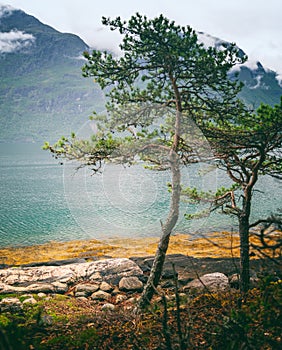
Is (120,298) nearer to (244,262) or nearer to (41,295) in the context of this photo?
(41,295)

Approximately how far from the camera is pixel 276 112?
6023mm

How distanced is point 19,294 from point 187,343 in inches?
311

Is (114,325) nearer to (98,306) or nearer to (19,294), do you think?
(98,306)

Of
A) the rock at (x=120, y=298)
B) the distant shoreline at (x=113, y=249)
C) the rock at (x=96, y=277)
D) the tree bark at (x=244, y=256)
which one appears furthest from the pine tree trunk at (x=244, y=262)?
the distant shoreline at (x=113, y=249)

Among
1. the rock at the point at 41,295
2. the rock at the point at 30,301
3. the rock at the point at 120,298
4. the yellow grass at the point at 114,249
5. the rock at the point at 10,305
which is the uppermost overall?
the rock at the point at 10,305

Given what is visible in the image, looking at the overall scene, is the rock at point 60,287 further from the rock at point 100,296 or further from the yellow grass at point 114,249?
the yellow grass at point 114,249

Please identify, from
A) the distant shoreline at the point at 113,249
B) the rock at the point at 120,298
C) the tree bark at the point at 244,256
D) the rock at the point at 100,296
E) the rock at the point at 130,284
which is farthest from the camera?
the distant shoreline at the point at 113,249

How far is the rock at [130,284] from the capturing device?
34.8 feet

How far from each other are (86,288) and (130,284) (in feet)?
4.58

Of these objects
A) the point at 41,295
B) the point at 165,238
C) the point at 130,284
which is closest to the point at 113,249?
the point at 130,284

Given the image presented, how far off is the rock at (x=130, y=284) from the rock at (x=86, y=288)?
821mm

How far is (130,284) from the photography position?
10711mm

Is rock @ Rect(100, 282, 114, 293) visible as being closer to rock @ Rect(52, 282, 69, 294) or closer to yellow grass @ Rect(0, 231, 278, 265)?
rock @ Rect(52, 282, 69, 294)

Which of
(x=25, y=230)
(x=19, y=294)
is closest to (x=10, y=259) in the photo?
(x=25, y=230)
